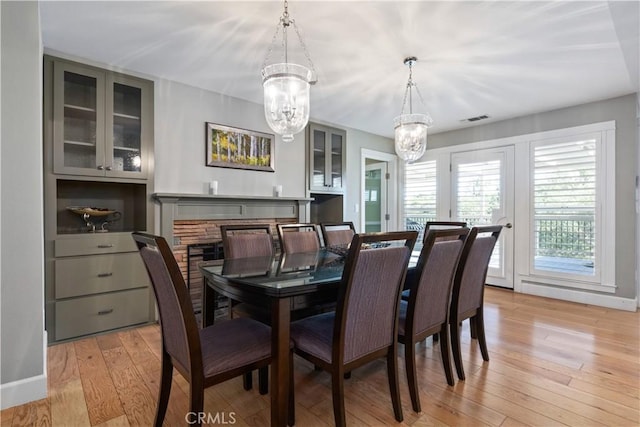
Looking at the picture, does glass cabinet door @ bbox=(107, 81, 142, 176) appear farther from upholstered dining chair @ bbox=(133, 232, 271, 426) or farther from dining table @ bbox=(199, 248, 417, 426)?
upholstered dining chair @ bbox=(133, 232, 271, 426)

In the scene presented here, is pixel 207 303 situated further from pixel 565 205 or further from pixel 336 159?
pixel 565 205

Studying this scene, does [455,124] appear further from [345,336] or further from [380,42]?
[345,336]

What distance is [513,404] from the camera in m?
1.81

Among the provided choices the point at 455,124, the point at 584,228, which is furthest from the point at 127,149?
the point at 584,228

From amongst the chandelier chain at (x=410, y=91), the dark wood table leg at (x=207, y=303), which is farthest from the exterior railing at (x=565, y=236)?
the dark wood table leg at (x=207, y=303)

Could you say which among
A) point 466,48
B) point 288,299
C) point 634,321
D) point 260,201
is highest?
point 466,48

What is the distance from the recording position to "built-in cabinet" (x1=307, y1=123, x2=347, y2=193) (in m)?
4.47

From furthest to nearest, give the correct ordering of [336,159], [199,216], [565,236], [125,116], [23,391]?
1. [336,159]
2. [565,236]
3. [199,216]
4. [125,116]
5. [23,391]

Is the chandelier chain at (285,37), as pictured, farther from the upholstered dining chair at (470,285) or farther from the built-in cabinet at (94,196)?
the upholstered dining chair at (470,285)

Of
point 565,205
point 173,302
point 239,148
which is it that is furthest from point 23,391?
point 565,205

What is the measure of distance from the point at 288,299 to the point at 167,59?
2.49 m

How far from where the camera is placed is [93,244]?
108 inches

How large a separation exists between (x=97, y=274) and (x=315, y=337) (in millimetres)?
2226

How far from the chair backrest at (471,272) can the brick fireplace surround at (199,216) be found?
2382 millimetres
